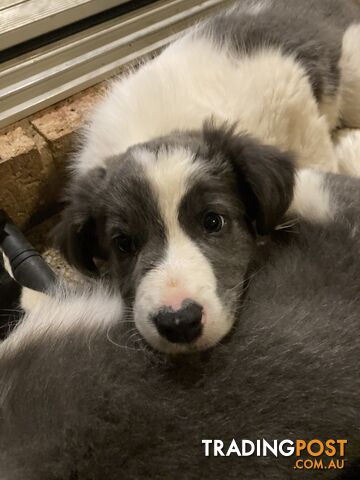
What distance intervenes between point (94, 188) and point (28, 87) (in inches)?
28.7

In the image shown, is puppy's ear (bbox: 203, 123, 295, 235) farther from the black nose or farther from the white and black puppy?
the black nose

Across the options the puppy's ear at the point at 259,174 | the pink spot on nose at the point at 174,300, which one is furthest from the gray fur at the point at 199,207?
the pink spot on nose at the point at 174,300

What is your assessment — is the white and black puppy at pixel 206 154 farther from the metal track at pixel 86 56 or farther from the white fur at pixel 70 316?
the metal track at pixel 86 56

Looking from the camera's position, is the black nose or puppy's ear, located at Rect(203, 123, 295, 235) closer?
the black nose

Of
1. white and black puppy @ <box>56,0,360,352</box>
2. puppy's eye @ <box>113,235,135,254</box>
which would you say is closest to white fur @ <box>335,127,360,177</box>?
white and black puppy @ <box>56,0,360,352</box>

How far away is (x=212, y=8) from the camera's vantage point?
230 centimetres

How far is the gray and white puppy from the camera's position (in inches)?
34.3

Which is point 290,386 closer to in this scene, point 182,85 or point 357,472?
point 357,472

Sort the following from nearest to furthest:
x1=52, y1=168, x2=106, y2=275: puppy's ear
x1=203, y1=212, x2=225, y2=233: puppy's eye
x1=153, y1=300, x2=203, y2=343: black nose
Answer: x1=153, y1=300, x2=203, y2=343: black nose, x1=203, y1=212, x2=225, y2=233: puppy's eye, x1=52, y1=168, x2=106, y2=275: puppy's ear

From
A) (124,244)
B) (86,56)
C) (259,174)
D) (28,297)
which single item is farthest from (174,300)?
(86,56)

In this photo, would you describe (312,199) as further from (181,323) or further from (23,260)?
(23,260)

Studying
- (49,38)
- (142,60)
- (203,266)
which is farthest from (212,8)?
(203,266)

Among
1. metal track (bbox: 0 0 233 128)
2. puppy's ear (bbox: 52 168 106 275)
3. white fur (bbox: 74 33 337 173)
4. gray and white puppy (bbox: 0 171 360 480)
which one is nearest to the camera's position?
gray and white puppy (bbox: 0 171 360 480)

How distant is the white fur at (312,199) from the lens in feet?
4.22
